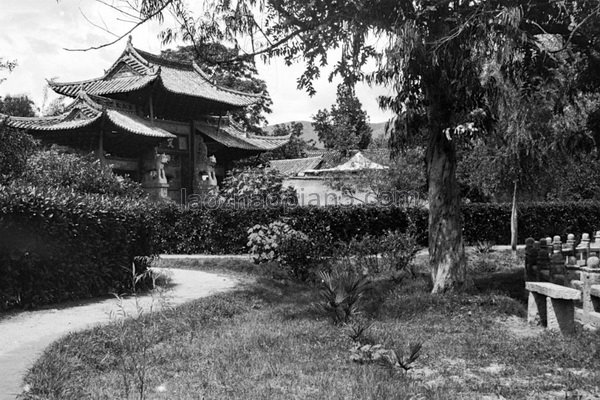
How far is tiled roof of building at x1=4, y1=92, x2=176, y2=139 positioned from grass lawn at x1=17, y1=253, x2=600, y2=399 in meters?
16.1

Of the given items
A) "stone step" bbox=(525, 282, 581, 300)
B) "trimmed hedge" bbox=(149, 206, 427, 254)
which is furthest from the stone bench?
"trimmed hedge" bbox=(149, 206, 427, 254)

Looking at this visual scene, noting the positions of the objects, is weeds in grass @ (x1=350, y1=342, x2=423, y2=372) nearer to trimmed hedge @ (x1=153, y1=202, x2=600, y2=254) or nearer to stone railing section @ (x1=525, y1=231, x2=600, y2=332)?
stone railing section @ (x1=525, y1=231, x2=600, y2=332)

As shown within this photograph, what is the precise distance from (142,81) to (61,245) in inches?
714

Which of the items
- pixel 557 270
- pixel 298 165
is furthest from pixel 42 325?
pixel 298 165

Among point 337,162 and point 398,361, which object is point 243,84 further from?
point 398,361

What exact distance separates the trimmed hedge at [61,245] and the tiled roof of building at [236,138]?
2029 centimetres

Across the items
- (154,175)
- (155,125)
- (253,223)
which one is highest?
(155,125)

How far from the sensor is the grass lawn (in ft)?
14.9

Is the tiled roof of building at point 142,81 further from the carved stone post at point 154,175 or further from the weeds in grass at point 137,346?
the weeds in grass at point 137,346

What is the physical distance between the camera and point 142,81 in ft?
83.8

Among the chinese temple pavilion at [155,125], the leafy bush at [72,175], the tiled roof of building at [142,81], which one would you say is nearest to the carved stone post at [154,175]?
the chinese temple pavilion at [155,125]

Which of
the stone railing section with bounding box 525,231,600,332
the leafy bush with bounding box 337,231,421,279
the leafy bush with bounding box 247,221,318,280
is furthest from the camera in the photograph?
the leafy bush with bounding box 247,221,318,280

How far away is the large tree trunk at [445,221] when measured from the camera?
920 centimetres

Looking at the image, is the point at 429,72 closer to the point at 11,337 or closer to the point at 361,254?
the point at 361,254
